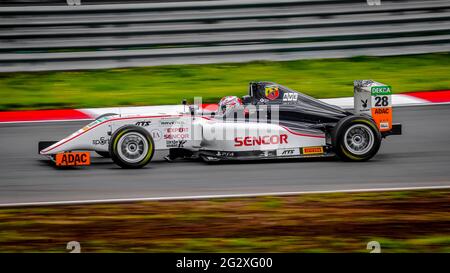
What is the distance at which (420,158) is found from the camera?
34.2 ft

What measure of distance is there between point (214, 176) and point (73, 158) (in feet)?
5.26

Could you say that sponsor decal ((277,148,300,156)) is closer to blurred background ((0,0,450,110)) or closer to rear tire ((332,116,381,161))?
rear tire ((332,116,381,161))

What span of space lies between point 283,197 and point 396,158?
2.43 metres

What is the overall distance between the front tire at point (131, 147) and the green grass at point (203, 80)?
3.87m

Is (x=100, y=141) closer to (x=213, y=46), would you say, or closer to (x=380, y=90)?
(x=380, y=90)

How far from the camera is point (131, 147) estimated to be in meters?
9.73

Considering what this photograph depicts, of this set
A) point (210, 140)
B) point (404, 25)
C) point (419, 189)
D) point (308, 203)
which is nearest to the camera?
point (308, 203)

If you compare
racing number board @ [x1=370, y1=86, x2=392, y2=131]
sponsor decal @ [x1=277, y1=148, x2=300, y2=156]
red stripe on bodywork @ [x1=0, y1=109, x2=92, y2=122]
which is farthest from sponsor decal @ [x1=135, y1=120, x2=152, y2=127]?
red stripe on bodywork @ [x1=0, y1=109, x2=92, y2=122]

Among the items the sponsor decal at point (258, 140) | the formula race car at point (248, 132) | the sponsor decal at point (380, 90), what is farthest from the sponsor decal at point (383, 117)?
the sponsor decal at point (258, 140)

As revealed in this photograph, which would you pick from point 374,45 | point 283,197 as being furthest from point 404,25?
point 283,197

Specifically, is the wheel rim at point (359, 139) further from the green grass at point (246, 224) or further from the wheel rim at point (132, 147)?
the wheel rim at point (132, 147)

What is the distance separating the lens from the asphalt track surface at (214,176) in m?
8.90

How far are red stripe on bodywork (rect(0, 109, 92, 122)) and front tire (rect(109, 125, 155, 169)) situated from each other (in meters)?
3.28
